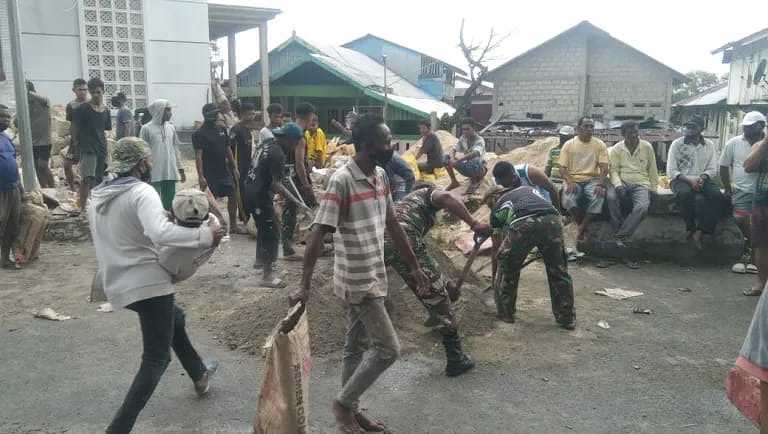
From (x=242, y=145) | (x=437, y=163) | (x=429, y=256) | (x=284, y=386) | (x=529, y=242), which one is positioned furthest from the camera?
(x=437, y=163)

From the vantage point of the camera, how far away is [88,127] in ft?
26.0

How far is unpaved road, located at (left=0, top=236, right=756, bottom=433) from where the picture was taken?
3566 mm

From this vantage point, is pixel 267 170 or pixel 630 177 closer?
pixel 267 170

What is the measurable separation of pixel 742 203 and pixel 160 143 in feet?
21.5

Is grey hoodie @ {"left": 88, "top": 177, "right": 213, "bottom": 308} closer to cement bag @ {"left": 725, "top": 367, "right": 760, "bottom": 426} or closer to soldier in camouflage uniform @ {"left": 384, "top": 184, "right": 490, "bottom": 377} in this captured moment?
soldier in camouflage uniform @ {"left": 384, "top": 184, "right": 490, "bottom": 377}

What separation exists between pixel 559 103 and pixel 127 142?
2299 centimetres

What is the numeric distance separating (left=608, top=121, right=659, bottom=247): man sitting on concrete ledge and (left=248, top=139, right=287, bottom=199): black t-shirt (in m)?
4.16

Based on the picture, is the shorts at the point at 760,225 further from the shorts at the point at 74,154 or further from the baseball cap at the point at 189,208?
the shorts at the point at 74,154

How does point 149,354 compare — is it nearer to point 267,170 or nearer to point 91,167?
point 267,170

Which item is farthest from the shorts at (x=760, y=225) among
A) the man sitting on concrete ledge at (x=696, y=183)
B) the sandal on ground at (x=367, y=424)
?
the sandal on ground at (x=367, y=424)

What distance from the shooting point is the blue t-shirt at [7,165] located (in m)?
6.18

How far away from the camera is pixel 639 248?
755 centimetres

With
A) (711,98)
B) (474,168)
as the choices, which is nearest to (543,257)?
(474,168)

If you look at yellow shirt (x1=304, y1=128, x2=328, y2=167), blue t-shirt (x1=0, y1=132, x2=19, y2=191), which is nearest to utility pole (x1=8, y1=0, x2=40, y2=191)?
blue t-shirt (x1=0, y1=132, x2=19, y2=191)
